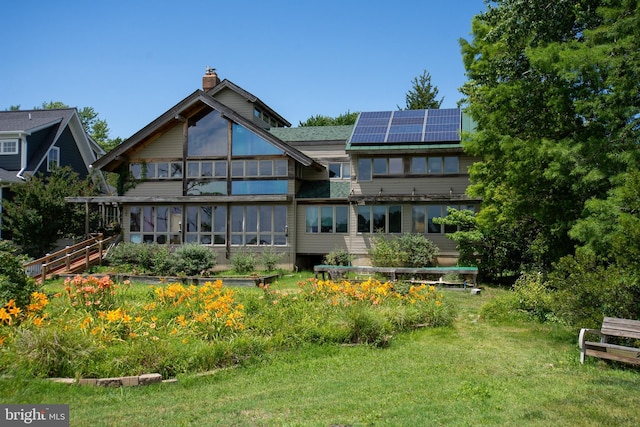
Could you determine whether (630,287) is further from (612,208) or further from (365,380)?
(365,380)

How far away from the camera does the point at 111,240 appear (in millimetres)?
26344

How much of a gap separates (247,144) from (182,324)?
56.4 feet

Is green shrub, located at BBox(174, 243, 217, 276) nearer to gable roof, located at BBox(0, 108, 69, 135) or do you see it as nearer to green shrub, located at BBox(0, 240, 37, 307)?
green shrub, located at BBox(0, 240, 37, 307)

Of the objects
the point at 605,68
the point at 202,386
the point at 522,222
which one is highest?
the point at 605,68

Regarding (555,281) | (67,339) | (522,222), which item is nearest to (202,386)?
(67,339)

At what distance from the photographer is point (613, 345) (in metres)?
8.70

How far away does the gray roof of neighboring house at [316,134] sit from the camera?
91.3 feet

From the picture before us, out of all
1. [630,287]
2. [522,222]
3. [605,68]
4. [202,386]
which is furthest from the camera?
[522,222]

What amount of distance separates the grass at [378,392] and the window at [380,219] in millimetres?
15068

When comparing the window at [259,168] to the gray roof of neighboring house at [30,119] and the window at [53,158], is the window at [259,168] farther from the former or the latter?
the gray roof of neighboring house at [30,119]

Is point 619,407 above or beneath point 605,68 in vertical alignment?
beneath

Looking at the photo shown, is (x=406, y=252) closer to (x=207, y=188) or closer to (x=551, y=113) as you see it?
(x=551, y=113)

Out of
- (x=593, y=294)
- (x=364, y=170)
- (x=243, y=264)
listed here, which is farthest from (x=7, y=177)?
(x=593, y=294)

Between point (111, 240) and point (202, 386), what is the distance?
2079cm
